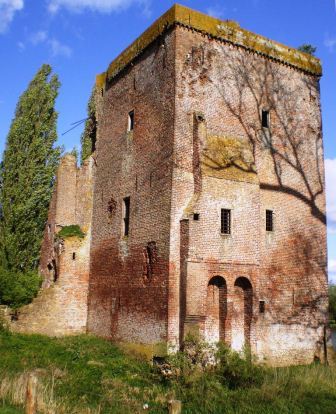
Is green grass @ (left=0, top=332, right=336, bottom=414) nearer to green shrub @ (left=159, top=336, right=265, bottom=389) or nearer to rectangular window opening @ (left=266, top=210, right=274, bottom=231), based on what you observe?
green shrub @ (left=159, top=336, right=265, bottom=389)

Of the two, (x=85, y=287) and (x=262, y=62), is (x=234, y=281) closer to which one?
(x=85, y=287)

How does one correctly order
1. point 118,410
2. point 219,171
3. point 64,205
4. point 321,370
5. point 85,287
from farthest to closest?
point 64,205 < point 85,287 < point 219,171 < point 321,370 < point 118,410

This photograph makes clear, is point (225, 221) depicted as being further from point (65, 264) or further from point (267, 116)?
point (65, 264)

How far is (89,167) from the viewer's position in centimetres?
2012

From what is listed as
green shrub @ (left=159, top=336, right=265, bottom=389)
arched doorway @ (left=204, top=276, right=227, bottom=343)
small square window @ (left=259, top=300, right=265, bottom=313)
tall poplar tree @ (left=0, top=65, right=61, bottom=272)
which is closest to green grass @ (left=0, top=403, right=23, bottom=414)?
green shrub @ (left=159, top=336, right=265, bottom=389)

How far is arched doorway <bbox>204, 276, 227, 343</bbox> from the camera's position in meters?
14.1

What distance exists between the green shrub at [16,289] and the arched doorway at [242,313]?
8.43m

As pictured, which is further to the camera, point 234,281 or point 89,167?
Result: point 89,167

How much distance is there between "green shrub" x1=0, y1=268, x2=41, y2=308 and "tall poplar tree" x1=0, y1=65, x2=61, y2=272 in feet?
5.67

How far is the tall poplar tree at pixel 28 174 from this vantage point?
20.3m

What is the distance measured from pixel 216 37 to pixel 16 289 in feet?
39.5

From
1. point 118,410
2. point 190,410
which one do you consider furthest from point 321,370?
point 118,410

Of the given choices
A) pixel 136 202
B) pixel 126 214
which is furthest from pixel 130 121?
pixel 126 214

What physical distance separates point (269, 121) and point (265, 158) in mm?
1534
